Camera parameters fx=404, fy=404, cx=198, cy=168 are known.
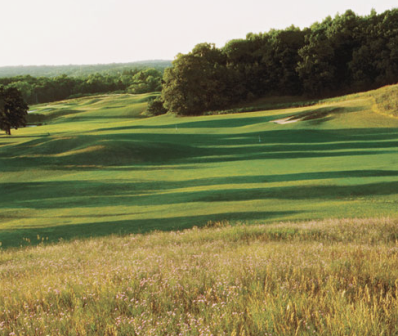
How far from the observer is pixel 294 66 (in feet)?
281

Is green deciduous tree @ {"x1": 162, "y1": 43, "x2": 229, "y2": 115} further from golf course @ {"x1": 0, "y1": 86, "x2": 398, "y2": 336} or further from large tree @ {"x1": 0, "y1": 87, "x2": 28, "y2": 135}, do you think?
golf course @ {"x1": 0, "y1": 86, "x2": 398, "y2": 336}

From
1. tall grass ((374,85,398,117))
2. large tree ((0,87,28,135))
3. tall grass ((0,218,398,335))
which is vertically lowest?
tall grass ((0,218,398,335))

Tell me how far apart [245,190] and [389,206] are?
22.5 feet

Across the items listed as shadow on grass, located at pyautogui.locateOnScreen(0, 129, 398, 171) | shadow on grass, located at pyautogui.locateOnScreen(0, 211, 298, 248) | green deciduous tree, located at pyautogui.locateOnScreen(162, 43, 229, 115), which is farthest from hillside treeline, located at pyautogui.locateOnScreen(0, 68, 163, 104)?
shadow on grass, located at pyautogui.locateOnScreen(0, 211, 298, 248)

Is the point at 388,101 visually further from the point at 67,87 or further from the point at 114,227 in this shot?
the point at 67,87

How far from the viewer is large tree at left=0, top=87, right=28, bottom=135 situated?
53500 mm

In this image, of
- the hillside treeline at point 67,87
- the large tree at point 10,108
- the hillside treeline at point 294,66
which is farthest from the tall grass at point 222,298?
the hillside treeline at point 67,87

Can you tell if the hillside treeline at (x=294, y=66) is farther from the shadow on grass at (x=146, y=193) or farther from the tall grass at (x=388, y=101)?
the shadow on grass at (x=146, y=193)

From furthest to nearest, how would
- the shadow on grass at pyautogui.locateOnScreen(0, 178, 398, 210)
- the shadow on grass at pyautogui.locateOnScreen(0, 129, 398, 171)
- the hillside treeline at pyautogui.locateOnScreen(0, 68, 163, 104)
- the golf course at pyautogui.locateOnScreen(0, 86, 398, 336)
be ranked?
the hillside treeline at pyautogui.locateOnScreen(0, 68, 163, 104) → the shadow on grass at pyautogui.locateOnScreen(0, 129, 398, 171) → the shadow on grass at pyautogui.locateOnScreen(0, 178, 398, 210) → the golf course at pyautogui.locateOnScreen(0, 86, 398, 336)

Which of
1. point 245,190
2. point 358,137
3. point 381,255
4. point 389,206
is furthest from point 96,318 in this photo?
point 358,137

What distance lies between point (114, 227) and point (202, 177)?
1069 cm

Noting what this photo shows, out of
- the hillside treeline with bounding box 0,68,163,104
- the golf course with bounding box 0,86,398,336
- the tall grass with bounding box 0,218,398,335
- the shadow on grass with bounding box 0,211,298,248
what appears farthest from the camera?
the hillside treeline with bounding box 0,68,163,104

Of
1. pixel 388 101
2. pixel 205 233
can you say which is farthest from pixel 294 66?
pixel 205 233

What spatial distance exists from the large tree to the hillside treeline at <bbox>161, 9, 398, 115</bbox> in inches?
1279
